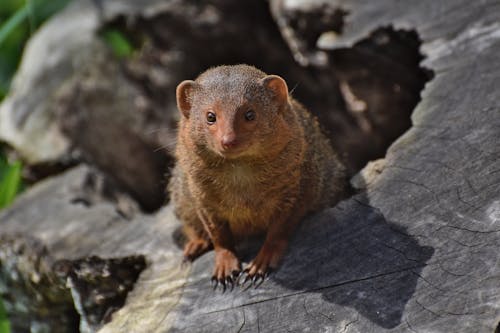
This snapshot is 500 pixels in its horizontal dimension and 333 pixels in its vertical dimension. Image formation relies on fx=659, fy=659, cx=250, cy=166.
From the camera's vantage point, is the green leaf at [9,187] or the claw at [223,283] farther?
the green leaf at [9,187]

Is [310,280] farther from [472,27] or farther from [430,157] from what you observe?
[472,27]

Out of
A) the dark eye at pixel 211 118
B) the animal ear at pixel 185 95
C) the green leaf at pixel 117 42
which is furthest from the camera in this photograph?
the green leaf at pixel 117 42

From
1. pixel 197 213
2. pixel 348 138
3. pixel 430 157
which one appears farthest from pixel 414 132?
pixel 348 138

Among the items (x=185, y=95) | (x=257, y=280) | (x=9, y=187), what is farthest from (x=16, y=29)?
(x=257, y=280)

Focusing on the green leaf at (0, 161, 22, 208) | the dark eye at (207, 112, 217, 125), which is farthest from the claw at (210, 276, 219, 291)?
the green leaf at (0, 161, 22, 208)

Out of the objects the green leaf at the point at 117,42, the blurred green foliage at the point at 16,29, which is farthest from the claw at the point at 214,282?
the green leaf at the point at 117,42

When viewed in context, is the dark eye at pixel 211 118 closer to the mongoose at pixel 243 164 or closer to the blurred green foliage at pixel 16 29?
the mongoose at pixel 243 164
